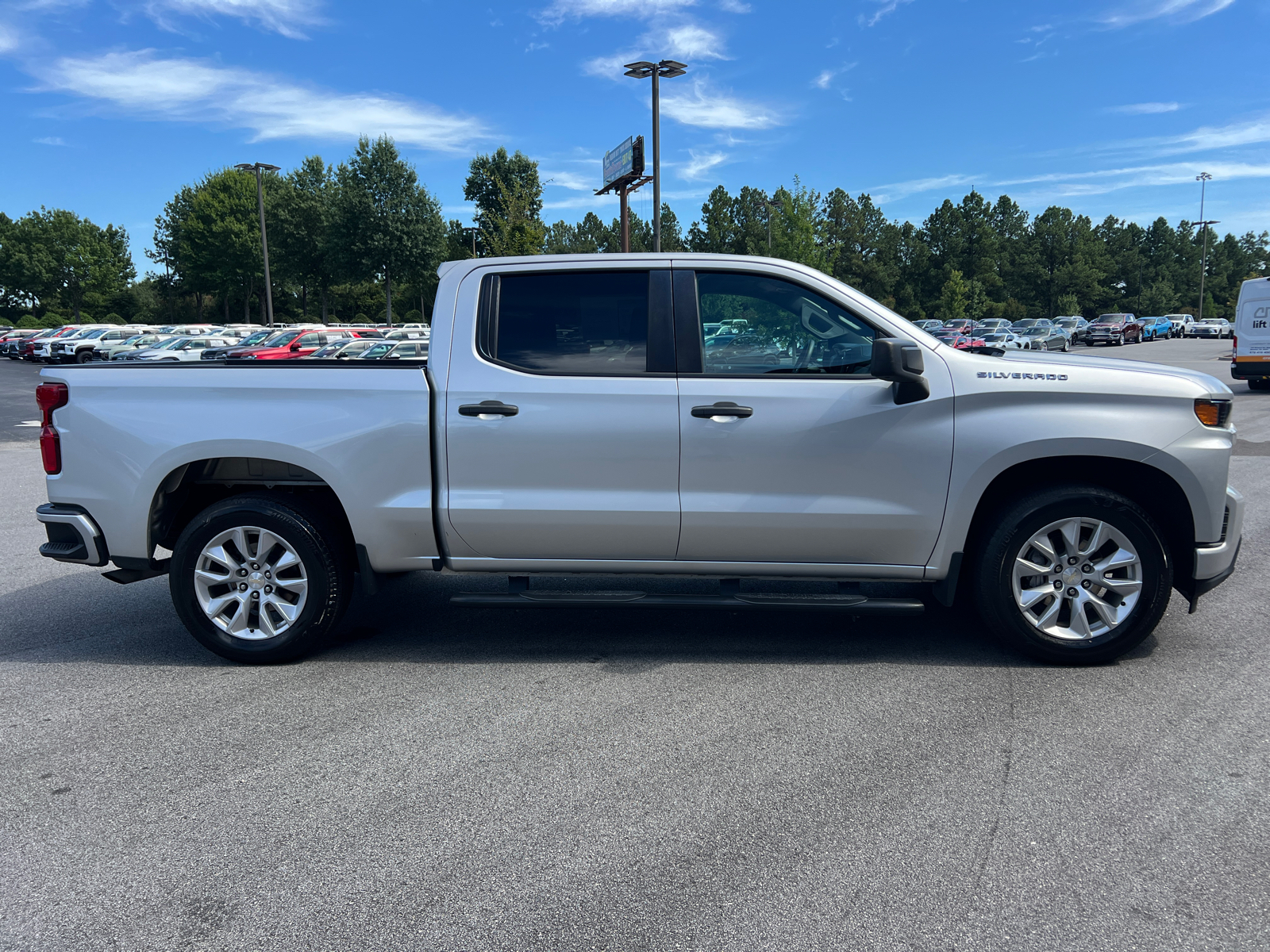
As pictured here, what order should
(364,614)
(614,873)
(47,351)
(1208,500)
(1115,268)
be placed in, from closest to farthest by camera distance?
(614,873)
(1208,500)
(364,614)
(47,351)
(1115,268)

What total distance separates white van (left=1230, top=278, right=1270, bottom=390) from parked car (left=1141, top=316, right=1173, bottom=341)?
46315 mm

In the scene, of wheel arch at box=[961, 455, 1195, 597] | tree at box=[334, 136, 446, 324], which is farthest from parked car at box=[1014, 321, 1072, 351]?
wheel arch at box=[961, 455, 1195, 597]

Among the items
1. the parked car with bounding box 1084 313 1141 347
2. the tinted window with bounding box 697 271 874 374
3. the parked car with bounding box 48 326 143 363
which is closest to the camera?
the tinted window with bounding box 697 271 874 374

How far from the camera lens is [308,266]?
6925cm

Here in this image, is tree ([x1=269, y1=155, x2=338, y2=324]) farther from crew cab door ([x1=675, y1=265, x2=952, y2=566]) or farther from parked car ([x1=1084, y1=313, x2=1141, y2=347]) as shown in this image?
crew cab door ([x1=675, y1=265, x2=952, y2=566])

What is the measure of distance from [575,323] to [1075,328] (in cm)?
5882

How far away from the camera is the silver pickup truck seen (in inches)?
169

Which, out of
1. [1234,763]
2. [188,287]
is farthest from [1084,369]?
[188,287]

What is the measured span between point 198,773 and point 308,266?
7187cm

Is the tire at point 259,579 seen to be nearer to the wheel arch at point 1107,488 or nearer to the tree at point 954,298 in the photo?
the wheel arch at point 1107,488

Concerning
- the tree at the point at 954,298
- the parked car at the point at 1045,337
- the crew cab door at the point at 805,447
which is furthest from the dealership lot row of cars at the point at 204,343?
the tree at the point at 954,298

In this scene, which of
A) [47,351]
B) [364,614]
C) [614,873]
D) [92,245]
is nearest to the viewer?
[614,873]

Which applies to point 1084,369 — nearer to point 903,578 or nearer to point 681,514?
point 903,578

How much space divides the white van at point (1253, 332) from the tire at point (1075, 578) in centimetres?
1771
